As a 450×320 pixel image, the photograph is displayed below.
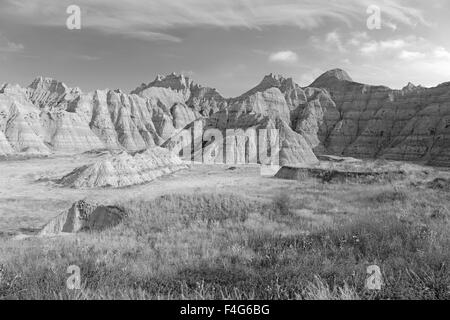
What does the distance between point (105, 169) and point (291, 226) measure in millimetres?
42299

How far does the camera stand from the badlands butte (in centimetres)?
10438

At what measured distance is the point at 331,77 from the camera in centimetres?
18375

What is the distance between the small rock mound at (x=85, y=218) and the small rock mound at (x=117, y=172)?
28758 mm

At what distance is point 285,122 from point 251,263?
392 ft

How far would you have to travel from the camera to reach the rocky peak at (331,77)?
181 metres

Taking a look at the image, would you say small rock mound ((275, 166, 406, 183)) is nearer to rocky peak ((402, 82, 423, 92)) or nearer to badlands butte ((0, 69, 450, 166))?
badlands butte ((0, 69, 450, 166))

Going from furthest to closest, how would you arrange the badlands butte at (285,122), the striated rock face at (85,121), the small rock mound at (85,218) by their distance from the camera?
the striated rock face at (85,121) → the badlands butte at (285,122) → the small rock mound at (85,218)

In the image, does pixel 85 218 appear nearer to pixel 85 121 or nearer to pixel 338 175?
pixel 338 175

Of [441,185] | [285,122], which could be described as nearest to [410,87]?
[285,122]

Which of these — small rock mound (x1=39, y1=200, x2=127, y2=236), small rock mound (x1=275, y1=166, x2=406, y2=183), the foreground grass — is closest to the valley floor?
the foreground grass

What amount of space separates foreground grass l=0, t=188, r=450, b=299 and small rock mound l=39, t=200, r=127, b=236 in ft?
13.1

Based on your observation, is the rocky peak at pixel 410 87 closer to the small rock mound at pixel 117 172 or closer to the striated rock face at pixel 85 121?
the striated rock face at pixel 85 121

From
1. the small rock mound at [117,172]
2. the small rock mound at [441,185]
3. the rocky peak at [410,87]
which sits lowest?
the small rock mound at [117,172]

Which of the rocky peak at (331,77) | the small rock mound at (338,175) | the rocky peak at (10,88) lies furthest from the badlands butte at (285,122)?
the small rock mound at (338,175)
